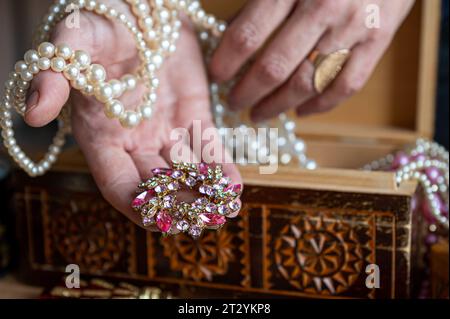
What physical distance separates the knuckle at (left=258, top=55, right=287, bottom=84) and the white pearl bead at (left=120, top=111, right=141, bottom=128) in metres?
0.19

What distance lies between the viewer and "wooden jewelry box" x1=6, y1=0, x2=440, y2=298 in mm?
574

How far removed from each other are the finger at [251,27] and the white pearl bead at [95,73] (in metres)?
0.21

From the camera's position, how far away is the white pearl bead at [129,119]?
56cm

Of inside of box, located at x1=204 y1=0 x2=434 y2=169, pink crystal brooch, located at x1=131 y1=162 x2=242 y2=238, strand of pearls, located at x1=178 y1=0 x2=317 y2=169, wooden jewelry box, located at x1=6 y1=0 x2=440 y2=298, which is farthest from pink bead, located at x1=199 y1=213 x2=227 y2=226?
inside of box, located at x1=204 y1=0 x2=434 y2=169

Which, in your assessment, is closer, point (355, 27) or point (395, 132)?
point (355, 27)

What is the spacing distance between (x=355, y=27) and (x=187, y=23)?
19 centimetres

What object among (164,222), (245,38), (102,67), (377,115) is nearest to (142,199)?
(164,222)

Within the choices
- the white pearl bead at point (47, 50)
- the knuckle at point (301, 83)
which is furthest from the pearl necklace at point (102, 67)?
the knuckle at point (301, 83)

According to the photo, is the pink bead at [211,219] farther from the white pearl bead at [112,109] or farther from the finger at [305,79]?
the finger at [305,79]

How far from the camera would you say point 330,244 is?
0.59 metres

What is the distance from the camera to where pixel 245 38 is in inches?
26.6
